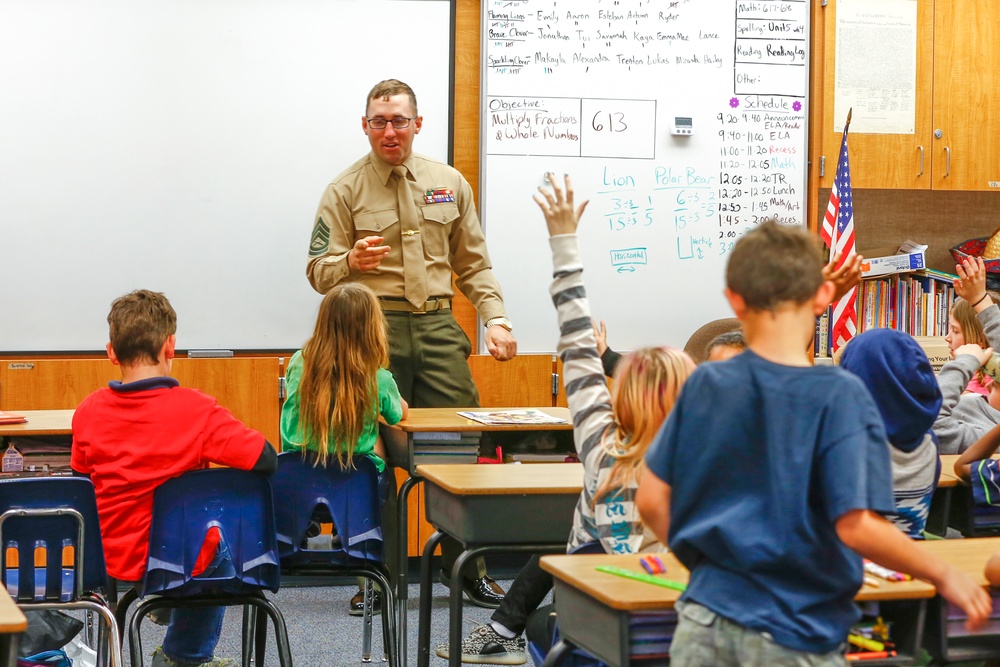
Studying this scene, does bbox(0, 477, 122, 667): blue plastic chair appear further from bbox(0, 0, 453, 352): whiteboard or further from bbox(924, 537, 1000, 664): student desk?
bbox(0, 0, 453, 352): whiteboard

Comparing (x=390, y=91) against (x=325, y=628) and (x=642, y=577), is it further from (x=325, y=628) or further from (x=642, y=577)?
(x=642, y=577)

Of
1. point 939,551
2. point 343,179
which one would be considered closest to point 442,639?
point 343,179

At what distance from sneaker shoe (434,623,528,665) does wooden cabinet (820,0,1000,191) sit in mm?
2894

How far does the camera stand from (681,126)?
5.23 meters

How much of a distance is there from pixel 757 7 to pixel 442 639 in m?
3.19

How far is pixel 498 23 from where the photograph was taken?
199 inches

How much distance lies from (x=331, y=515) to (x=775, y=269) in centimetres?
180

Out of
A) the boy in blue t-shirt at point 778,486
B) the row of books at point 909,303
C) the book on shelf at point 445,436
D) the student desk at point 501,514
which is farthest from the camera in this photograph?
the row of books at point 909,303

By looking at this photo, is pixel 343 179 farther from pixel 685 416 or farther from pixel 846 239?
pixel 685 416

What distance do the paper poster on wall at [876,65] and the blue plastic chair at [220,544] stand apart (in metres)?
3.64

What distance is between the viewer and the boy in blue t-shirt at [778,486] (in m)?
1.48

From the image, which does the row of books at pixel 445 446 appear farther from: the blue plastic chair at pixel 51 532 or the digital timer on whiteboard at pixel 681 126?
the digital timer on whiteboard at pixel 681 126

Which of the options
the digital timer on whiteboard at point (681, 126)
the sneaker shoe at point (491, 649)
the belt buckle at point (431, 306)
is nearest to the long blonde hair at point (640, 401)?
the sneaker shoe at point (491, 649)

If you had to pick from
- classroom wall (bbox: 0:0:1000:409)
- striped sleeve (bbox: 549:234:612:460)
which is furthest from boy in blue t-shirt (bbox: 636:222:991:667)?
classroom wall (bbox: 0:0:1000:409)
